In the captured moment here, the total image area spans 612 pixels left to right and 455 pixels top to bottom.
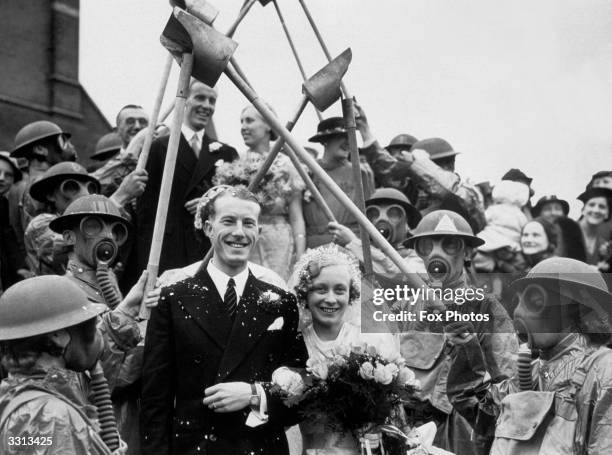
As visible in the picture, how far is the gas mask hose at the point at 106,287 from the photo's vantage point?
7.16 metres

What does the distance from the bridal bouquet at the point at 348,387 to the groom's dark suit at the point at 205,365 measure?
0.41 ft

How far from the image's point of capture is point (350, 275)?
6355 millimetres

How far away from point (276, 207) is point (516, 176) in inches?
143

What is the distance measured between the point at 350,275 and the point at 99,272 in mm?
1878

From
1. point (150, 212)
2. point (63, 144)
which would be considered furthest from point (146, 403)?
point (63, 144)

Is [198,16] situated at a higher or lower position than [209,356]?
higher

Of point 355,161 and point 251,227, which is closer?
point 251,227

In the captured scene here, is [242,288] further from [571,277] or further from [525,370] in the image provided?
[571,277]

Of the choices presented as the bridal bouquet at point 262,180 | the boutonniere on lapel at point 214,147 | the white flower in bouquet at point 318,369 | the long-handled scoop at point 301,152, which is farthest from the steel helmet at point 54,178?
the white flower in bouquet at point 318,369

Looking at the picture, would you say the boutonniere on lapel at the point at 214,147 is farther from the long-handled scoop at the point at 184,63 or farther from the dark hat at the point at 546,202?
the dark hat at the point at 546,202

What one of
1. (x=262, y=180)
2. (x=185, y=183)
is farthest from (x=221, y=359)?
(x=262, y=180)

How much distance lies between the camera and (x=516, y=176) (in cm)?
1160

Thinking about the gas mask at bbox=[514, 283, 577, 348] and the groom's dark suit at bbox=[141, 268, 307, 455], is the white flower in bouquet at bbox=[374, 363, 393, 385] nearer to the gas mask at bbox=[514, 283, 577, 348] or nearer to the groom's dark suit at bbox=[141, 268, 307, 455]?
the groom's dark suit at bbox=[141, 268, 307, 455]

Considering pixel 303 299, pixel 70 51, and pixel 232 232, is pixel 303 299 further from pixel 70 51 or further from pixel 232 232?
pixel 70 51
